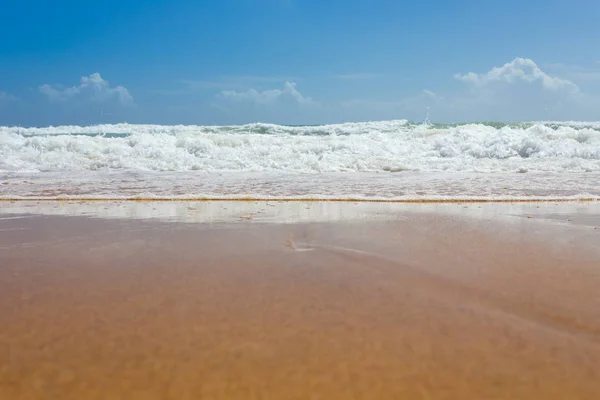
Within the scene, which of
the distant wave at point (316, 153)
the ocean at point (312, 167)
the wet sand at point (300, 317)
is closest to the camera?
the wet sand at point (300, 317)

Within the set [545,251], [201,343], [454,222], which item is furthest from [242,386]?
[454,222]

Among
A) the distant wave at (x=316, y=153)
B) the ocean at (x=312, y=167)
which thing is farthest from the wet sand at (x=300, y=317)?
the distant wave at (x=316, y=153)

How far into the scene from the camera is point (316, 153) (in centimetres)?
1911

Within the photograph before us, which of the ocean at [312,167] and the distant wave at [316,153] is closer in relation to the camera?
the ocean at [312,167]

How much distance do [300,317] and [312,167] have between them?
40.0 ft

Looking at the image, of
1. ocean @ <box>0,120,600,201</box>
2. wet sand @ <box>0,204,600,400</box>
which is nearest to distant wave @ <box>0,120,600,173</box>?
ocean @ <box>0,120,600,201</box>

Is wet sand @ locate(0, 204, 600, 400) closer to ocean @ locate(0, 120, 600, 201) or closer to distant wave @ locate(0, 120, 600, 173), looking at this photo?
ocean @ locate(0, 120, 600, 201)

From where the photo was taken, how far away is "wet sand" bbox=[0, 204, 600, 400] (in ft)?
7.04

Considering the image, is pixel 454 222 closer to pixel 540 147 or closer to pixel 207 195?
pixel 207 195

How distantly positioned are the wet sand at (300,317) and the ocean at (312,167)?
4.02 meters

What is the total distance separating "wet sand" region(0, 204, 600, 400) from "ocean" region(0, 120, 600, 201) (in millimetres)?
4016

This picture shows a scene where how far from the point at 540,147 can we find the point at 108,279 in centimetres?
1795

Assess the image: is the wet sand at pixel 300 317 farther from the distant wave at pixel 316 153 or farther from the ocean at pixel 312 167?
the distant wave at pixel 316 153

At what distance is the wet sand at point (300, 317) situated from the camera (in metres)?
2.15
